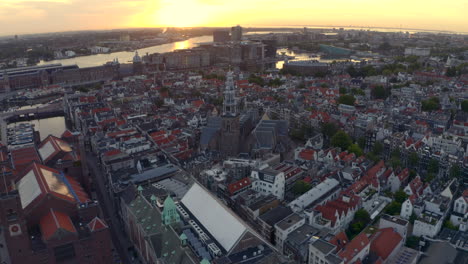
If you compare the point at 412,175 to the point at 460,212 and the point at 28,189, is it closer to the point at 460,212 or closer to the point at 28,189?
the point at 460,212

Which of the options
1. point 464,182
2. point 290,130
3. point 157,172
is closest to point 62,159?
point 157,172

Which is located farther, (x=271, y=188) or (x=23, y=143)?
(x=23, y=143)

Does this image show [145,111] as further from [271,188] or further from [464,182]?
[464,182]

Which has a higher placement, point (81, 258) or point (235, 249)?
point (235, 249)

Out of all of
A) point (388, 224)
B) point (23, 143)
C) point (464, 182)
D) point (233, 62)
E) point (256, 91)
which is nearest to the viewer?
point (388, 224)

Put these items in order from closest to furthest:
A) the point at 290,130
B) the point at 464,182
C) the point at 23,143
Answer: the point at 464,182 → the point at 23,143 → the point at 290,130

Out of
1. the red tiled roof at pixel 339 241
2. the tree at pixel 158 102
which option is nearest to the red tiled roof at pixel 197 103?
the tree at pixel 158 102
